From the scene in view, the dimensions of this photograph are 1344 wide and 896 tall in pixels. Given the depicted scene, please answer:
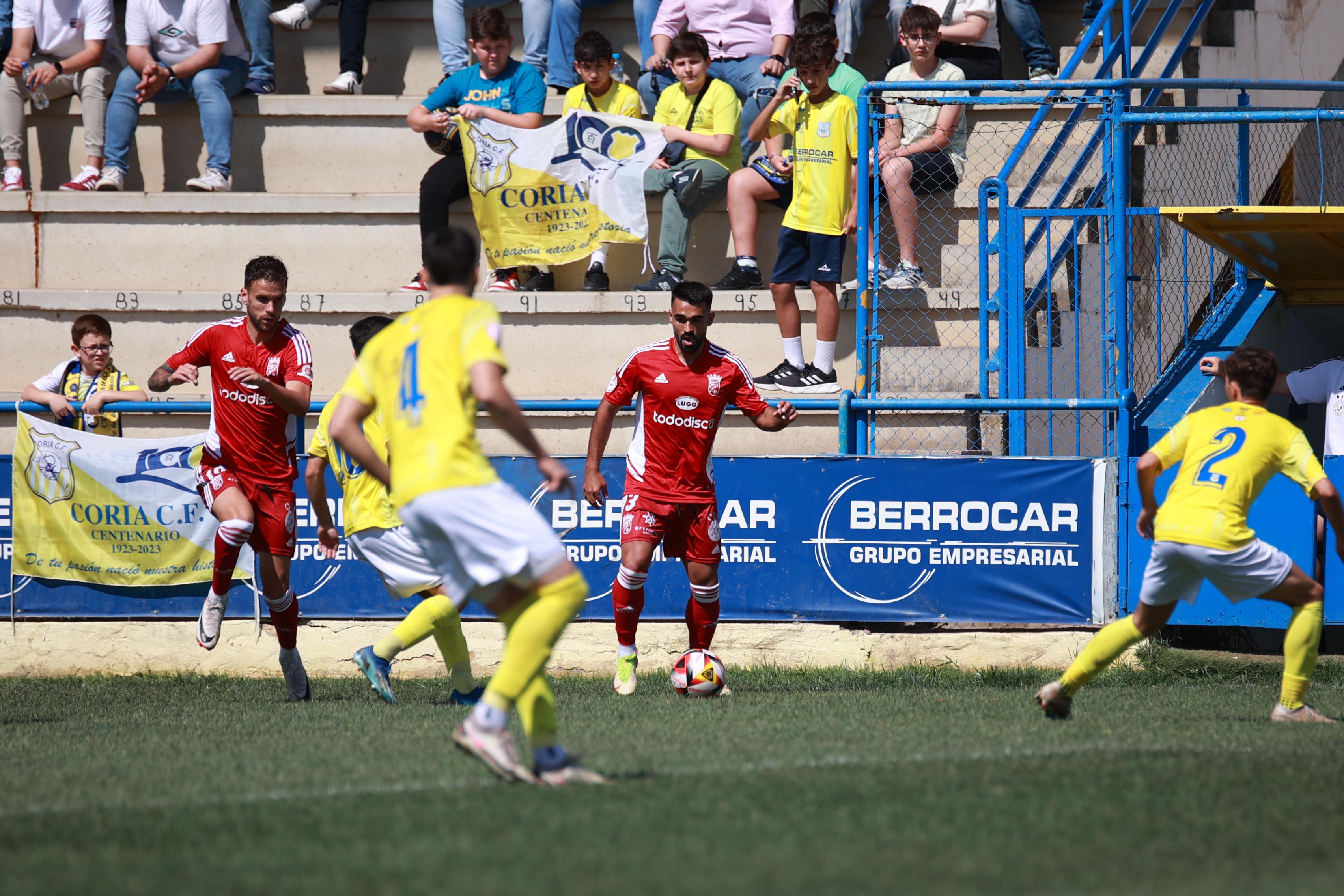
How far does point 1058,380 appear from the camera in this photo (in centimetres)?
1042

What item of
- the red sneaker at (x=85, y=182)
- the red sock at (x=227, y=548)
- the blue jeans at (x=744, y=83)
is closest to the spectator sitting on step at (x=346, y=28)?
the red sneaker at (x=85, y=182)

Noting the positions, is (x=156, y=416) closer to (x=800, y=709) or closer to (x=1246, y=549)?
(x=800, y=709)

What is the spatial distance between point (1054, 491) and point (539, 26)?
7.07 m

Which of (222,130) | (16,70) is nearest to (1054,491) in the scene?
(222,130)

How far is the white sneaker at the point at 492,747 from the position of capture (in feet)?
14.5

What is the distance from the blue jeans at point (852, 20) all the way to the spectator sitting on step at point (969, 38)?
0.39 m

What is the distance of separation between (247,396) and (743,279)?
4650 mm

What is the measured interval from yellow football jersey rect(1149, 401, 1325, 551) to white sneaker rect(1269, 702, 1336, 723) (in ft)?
3.05

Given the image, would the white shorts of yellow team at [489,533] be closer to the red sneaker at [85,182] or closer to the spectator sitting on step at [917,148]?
the spectator sitting on step at [917,148]

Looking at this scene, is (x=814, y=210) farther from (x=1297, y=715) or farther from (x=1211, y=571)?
(x=1297, y=715)

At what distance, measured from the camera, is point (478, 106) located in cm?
1166

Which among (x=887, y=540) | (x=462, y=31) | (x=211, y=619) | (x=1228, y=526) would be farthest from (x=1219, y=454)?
(x=462, y=31)

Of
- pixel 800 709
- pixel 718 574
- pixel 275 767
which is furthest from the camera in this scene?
pixel 718 574

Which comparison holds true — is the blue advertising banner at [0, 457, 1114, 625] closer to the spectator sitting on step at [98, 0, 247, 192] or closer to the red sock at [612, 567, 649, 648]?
the red sock at [612, 567, 649, 648]
